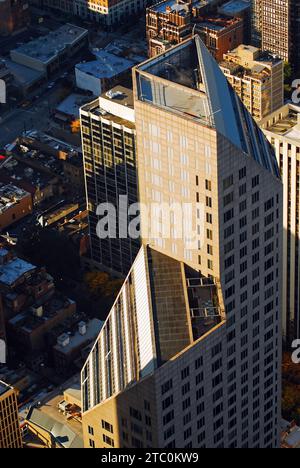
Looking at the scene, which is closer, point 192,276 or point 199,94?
point 199,94

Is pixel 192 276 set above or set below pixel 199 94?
below

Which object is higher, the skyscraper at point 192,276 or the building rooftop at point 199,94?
the building rooftop at point 199,94

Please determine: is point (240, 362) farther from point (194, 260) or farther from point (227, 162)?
point (227, 162)

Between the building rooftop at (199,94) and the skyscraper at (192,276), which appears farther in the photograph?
the building rooftop at (199,94)

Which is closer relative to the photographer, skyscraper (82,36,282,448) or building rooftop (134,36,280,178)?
skyscraper (82,36,282,448)
